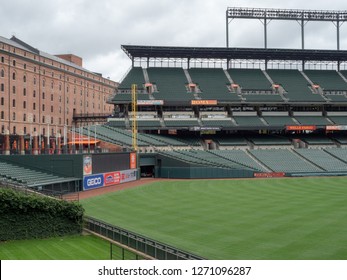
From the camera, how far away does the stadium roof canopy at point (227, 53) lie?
266 feet

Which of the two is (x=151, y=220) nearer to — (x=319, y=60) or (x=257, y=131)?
(x=257, y=131)

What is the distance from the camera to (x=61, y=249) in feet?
67.6

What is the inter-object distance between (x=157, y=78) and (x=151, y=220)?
59.0m

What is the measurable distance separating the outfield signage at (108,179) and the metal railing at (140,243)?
2033cm

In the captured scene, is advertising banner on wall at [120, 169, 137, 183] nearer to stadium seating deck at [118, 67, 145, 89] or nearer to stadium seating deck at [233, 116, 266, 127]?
stadium seating deck at [118, 67, 145, 89]

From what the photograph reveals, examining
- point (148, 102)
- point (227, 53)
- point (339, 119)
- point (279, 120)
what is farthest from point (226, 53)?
point (339, 119)

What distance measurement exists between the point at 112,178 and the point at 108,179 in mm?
1049

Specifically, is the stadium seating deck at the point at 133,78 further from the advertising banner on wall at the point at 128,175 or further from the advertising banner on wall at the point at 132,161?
the advertising banner on wall at the point at 128,175

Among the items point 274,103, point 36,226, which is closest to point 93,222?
point 36,226

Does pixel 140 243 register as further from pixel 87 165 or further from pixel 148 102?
pixel 148 102

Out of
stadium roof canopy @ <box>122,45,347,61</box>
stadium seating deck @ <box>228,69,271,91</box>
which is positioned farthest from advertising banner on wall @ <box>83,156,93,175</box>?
stadium seating deck @ <box>228,69,271,91</box>

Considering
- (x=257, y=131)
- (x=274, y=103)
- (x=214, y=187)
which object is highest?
(x=274, y=103)

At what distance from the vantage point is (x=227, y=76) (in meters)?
87.6

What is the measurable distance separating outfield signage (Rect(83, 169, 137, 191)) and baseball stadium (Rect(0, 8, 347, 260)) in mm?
223
